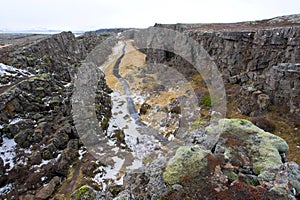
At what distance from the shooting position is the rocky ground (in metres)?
7.39

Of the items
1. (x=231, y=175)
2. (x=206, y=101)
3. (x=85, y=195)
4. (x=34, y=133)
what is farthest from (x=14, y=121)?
(x=206, y=101)

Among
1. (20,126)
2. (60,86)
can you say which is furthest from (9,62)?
(20,126)

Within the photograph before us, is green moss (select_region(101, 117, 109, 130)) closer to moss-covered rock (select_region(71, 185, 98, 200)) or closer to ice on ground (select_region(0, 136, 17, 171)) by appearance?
ice on ground (select_region(0, 136, 17, 171))

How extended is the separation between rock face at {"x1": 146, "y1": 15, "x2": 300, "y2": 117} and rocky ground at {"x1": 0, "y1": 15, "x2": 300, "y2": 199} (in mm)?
110

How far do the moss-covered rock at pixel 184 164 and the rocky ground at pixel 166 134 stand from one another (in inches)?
1.4

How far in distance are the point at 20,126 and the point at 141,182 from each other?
1502cm

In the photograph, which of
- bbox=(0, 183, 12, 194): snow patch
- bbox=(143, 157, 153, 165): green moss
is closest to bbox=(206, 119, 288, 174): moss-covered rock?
bbox=(143, 157, 153, 165): green moss

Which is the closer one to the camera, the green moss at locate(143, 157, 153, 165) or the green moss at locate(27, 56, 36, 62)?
the green moss at locate(143, 157, 153, 165)

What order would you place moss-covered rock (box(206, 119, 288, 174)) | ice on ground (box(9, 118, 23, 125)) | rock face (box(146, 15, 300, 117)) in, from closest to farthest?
moss-covered rock (box(206, 119, 288, 174)), ice on ground (box(9, 118, 23, 125)), rock face (box(146, 15, 300, 117))

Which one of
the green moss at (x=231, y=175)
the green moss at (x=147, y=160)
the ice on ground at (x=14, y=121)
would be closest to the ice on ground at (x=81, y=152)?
the green moss at (x=147, y=160)

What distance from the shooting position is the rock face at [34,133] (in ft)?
49.1

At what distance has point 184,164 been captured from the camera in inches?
301

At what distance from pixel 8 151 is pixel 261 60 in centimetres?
2701

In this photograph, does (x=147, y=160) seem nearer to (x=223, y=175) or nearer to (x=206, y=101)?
(x=223, y=175)
